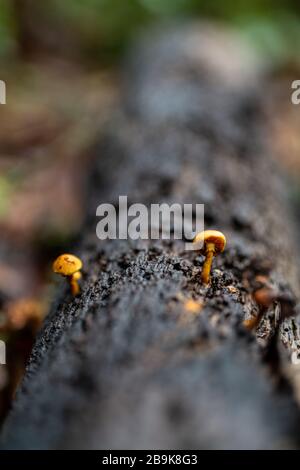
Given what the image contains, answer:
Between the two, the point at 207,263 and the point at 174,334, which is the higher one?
the point at 207,263

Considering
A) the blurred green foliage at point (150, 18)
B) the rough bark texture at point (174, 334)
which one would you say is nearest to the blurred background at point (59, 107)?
the blurred green foliage at point (150, 18)

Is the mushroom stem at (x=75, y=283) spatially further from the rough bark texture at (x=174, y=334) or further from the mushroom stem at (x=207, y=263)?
the mushroom stem at (x=207, y=263)

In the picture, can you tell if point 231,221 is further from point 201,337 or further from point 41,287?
point 41,287

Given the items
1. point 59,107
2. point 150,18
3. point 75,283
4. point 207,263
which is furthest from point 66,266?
point 150,18

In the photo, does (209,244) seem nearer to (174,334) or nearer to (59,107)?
(174,334)

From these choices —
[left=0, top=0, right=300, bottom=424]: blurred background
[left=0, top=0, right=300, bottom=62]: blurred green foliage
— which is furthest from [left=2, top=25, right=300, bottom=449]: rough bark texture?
[left=0, top=0, right=300, bottom=62]: blurred green foliage

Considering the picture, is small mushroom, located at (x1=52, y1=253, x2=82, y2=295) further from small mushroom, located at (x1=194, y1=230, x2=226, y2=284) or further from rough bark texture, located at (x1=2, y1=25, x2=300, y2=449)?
small mushroom, located at (x1=194, y1=230, x2=226, y2=284)
